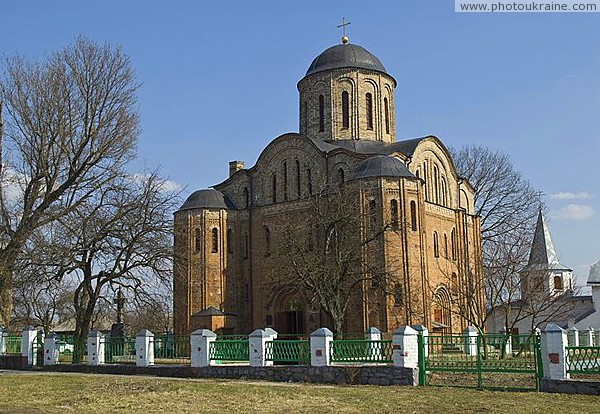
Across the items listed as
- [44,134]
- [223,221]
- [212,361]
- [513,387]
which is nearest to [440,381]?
[513,387]

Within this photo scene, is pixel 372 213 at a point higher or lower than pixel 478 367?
higher

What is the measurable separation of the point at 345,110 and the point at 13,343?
18056 millimetres

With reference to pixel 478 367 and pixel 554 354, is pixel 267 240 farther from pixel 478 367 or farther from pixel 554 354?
pixel 554 354

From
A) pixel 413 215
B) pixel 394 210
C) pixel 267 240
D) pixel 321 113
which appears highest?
pixel 321 113

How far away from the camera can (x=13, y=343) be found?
25.8 metres

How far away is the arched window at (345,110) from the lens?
35.4 meters

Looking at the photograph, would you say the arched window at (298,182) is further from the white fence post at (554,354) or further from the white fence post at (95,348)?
the white fence post at (554,354)

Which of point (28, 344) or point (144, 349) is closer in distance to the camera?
point (144, 349)

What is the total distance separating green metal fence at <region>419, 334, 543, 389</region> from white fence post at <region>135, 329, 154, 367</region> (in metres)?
8.10

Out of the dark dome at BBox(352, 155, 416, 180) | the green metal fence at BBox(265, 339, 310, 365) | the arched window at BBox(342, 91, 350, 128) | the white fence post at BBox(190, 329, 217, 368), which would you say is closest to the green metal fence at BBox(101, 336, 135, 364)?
the white fence post at BBox(190, 329, 217, 368)

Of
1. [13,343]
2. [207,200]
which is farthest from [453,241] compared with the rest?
[13,343]

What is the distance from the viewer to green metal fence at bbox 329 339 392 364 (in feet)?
56.9

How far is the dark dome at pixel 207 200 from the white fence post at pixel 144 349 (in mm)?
13438

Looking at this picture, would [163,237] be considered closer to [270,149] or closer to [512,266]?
[270,149]
